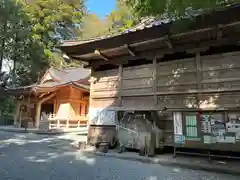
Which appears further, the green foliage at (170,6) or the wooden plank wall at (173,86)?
the wooden plank wall at (173,86)

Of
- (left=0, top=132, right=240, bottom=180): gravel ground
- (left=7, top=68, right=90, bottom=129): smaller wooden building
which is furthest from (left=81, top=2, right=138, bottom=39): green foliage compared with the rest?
(left=0, top=132, right=240, bottom=180): gravel ground

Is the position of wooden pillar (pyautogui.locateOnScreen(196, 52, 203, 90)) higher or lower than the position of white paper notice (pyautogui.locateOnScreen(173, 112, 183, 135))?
higher

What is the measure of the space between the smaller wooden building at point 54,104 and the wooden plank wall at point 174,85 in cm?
850

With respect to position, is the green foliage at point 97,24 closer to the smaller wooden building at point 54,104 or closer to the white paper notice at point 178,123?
the smaller wooden building at point 54,104

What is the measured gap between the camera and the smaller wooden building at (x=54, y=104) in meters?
15.6

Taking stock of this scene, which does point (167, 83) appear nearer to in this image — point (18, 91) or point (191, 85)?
point (191, 85)

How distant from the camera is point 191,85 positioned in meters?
6.17

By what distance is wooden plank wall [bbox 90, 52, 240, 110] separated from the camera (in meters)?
5.72

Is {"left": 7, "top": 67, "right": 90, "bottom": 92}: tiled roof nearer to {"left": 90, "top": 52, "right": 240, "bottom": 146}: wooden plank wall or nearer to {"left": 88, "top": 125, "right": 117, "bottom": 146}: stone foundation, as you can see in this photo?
{"left": 88, "top": 125, "right": 117, "bottom": 146}: stone foundation

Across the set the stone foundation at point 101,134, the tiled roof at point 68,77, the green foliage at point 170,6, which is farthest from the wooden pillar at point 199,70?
the tiled roof at point 68,77

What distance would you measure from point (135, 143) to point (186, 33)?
3.68 meters

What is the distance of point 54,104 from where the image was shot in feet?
56.2

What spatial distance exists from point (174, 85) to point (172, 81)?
15 centimetres

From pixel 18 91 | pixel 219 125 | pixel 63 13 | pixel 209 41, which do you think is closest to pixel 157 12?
pixel 209 41
